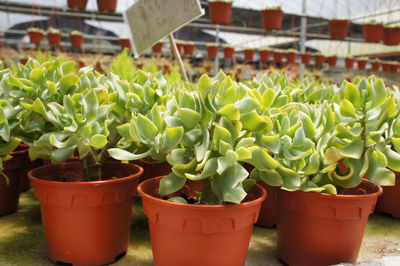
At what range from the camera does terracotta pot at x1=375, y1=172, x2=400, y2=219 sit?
65.5 inches

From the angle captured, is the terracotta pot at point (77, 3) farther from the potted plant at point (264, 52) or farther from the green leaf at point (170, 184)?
the potted plant at point (264, 52)

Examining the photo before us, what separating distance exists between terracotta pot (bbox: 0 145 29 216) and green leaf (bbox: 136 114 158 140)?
3.06 feet

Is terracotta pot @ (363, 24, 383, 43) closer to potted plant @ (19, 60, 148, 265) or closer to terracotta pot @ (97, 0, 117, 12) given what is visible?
terracotta pot @ (97, 0, 117, 12)

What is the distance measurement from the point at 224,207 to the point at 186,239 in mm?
141

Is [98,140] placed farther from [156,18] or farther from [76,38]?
[76,38]

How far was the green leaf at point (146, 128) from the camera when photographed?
0.95m

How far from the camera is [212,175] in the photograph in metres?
0.93

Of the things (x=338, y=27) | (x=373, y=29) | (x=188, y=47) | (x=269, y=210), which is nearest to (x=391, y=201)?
(x=269, y=210)

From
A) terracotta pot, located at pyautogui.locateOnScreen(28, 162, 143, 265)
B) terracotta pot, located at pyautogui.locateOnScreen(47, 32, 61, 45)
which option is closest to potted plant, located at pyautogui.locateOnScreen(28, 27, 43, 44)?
terracotta pot, located at pyautogui.locateOnScreen(47, 32, 61, 45)

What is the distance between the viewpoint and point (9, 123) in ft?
4.07

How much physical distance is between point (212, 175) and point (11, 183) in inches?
44.6

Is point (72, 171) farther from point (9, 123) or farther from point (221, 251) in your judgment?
point (221, 251)

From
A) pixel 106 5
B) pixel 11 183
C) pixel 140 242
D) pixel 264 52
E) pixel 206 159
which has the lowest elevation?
pixel 140 242

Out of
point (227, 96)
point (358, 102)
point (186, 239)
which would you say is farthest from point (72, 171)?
point (358, 102)
